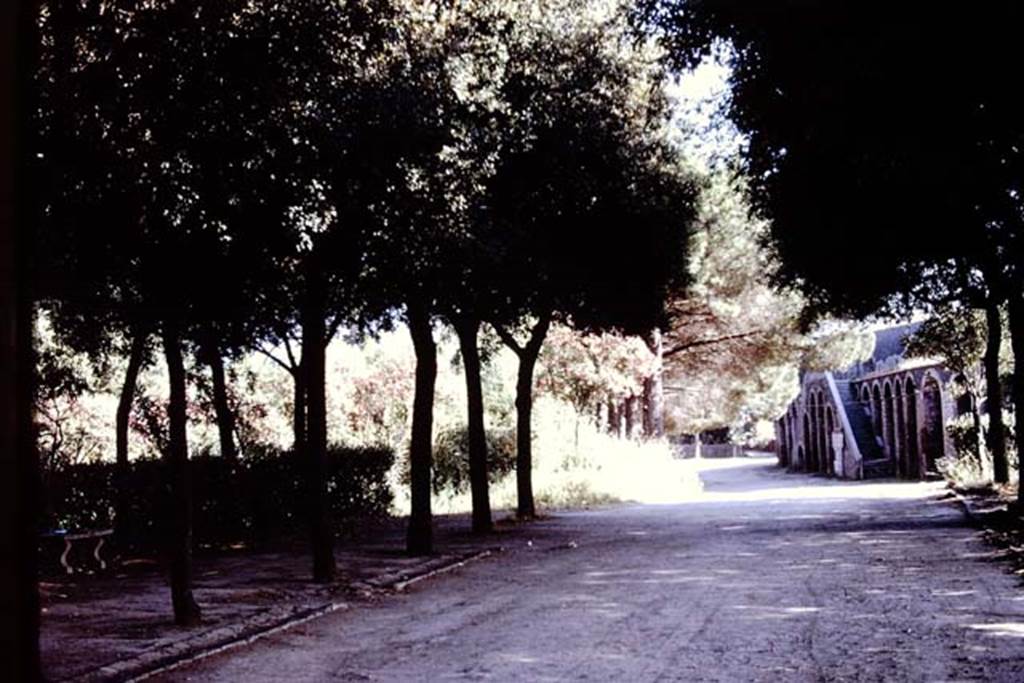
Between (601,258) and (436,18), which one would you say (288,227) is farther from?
(601,258)

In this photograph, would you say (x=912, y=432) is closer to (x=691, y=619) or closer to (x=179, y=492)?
(x=691, y=619)

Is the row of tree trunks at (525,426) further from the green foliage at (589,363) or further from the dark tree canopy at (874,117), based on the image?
the green foliage at (589,363)

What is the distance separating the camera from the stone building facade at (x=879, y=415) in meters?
41.0

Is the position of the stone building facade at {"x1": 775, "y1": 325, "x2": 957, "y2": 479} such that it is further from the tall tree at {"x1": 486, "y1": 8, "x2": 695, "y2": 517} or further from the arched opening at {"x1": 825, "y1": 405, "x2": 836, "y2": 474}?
the tall tree at {"x1": 486, "y1": 8, "x2": 695, "y2": 517}

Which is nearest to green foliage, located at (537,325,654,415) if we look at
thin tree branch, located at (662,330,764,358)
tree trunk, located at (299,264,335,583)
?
thin tree branch, located at (662,330,764,358)

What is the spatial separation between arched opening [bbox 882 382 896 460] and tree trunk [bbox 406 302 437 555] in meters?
33.9

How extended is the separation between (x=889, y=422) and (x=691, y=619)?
39476mm

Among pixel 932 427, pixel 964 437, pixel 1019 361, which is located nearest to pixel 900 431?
pixel 932 427

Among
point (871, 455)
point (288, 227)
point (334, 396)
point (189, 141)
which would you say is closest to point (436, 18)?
point (288, 227)

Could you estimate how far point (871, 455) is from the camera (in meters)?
47.8

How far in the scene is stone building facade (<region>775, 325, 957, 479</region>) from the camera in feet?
135

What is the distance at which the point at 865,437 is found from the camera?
4906 cm

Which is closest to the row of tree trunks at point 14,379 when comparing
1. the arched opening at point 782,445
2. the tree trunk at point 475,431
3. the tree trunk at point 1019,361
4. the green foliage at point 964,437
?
the tree trunk at point 475,431

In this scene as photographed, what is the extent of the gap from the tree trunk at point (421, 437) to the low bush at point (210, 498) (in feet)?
14.2
